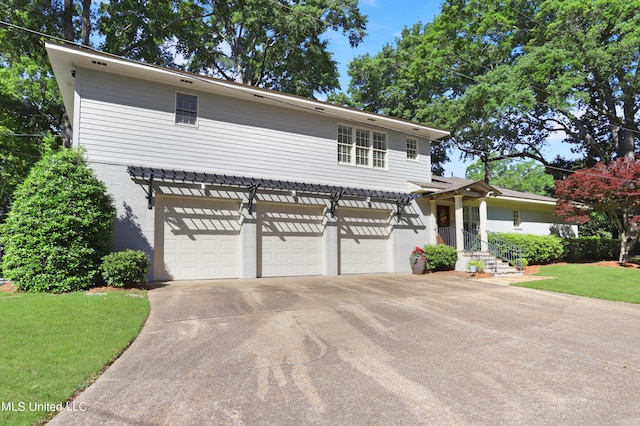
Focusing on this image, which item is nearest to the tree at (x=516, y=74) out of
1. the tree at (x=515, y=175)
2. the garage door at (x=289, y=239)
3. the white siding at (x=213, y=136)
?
the white siding at (x=213, y=136)

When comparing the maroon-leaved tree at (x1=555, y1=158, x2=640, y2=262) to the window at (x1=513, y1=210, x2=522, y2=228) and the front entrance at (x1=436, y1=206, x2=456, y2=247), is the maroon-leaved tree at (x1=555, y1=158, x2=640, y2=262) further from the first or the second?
the front entrance at (x1=436, y1=206, x2=456, y2=247)

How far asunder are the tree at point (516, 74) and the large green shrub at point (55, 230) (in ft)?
65.1

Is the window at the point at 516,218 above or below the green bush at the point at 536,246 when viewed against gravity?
above

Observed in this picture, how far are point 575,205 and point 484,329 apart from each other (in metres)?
14.4

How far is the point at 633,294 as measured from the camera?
9062 mm

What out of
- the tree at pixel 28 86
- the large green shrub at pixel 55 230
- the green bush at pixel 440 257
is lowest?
the green bush at pixel 440 257

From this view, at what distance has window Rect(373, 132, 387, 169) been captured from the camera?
47.9 feet

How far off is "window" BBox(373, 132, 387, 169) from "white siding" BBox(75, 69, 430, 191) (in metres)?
0.24

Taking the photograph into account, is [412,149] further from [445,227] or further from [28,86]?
[28,86]

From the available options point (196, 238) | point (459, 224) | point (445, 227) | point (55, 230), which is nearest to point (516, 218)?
point (445, 227)

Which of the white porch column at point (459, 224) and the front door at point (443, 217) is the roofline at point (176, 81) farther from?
Answer: the front door at point (443, 217)

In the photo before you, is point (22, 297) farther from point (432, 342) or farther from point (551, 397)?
point (551, 397)

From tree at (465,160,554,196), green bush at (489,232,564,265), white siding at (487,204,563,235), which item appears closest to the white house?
green bush at (489,232,564,265)

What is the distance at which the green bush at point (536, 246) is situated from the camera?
15.3 metres
